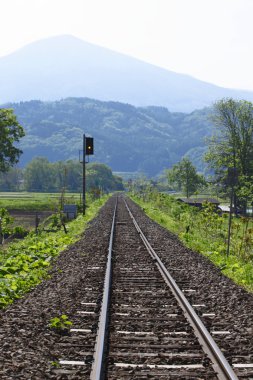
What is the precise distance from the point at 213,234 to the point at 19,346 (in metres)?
19.3

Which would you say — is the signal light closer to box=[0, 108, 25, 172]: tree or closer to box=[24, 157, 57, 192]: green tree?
box=[0, 108, 25, 172]: tree

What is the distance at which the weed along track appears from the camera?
5.40 meters

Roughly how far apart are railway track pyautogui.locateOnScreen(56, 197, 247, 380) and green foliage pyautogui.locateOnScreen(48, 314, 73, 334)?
20 centimetres

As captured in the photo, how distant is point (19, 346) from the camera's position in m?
6.15

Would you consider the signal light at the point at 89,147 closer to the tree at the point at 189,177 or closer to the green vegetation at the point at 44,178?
the tree at the point at 189,177

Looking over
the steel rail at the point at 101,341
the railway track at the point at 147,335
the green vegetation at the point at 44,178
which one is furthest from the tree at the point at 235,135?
the green vegetation at the point at 44,178

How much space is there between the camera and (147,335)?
6.68 metres

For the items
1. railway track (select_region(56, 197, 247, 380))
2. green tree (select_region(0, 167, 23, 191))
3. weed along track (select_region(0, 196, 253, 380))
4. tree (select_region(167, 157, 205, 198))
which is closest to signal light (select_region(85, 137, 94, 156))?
weed along track (select_region(0, 196, 253, 380))

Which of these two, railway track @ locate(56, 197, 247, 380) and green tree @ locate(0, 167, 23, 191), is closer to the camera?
railway track @ locate(56, 197, 247, 380)

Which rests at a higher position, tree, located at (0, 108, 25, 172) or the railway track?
tree, located at (0, 108, 25, 172)

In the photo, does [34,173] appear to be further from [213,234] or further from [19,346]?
[19,346]

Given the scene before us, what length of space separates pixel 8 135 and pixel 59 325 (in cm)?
4542

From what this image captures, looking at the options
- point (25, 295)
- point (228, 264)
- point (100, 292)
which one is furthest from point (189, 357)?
point (228, 264)

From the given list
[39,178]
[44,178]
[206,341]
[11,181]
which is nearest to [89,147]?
[206,341]
